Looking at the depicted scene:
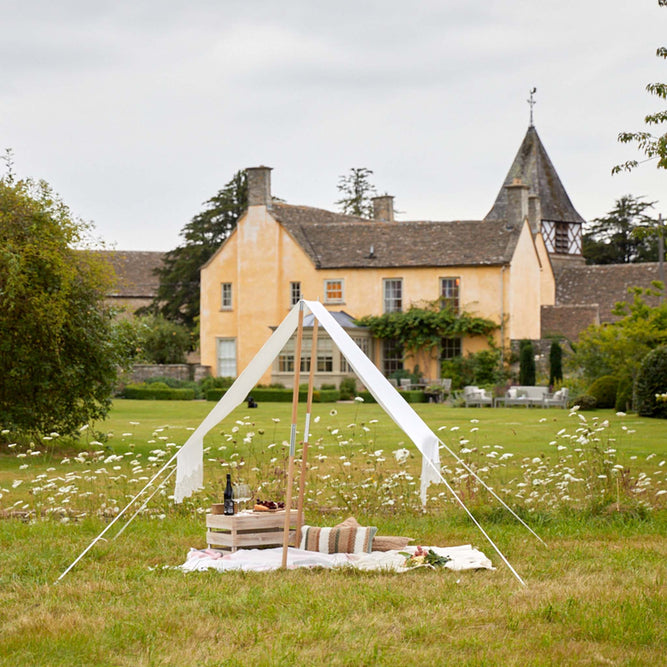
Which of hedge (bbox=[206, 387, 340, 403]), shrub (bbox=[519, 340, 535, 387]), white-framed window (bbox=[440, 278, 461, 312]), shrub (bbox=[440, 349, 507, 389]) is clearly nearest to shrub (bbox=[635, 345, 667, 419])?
shrub (bbox=[519, 340, 535, 387])

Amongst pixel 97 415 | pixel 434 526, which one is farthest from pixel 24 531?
pixel 97 415

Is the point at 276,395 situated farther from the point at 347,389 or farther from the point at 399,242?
the point at 399,242

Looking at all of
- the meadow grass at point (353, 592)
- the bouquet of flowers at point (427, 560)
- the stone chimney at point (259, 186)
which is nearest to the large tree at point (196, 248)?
the stone chimney at point (259, 186)

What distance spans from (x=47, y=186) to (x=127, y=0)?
6.02 meters

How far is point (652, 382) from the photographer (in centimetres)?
2208

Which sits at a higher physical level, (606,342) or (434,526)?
(606,342)

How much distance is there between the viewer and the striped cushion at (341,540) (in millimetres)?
7578

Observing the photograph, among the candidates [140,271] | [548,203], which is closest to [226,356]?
[140,271]

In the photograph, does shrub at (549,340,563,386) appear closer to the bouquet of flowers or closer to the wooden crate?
the wooden crate

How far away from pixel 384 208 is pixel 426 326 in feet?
29.6

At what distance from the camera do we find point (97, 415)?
15.6 meters

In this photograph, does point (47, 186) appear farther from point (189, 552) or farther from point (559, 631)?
point (559, 631)

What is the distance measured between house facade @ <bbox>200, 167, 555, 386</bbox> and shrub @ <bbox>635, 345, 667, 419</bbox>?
455 inches

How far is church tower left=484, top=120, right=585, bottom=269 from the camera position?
154 ft
